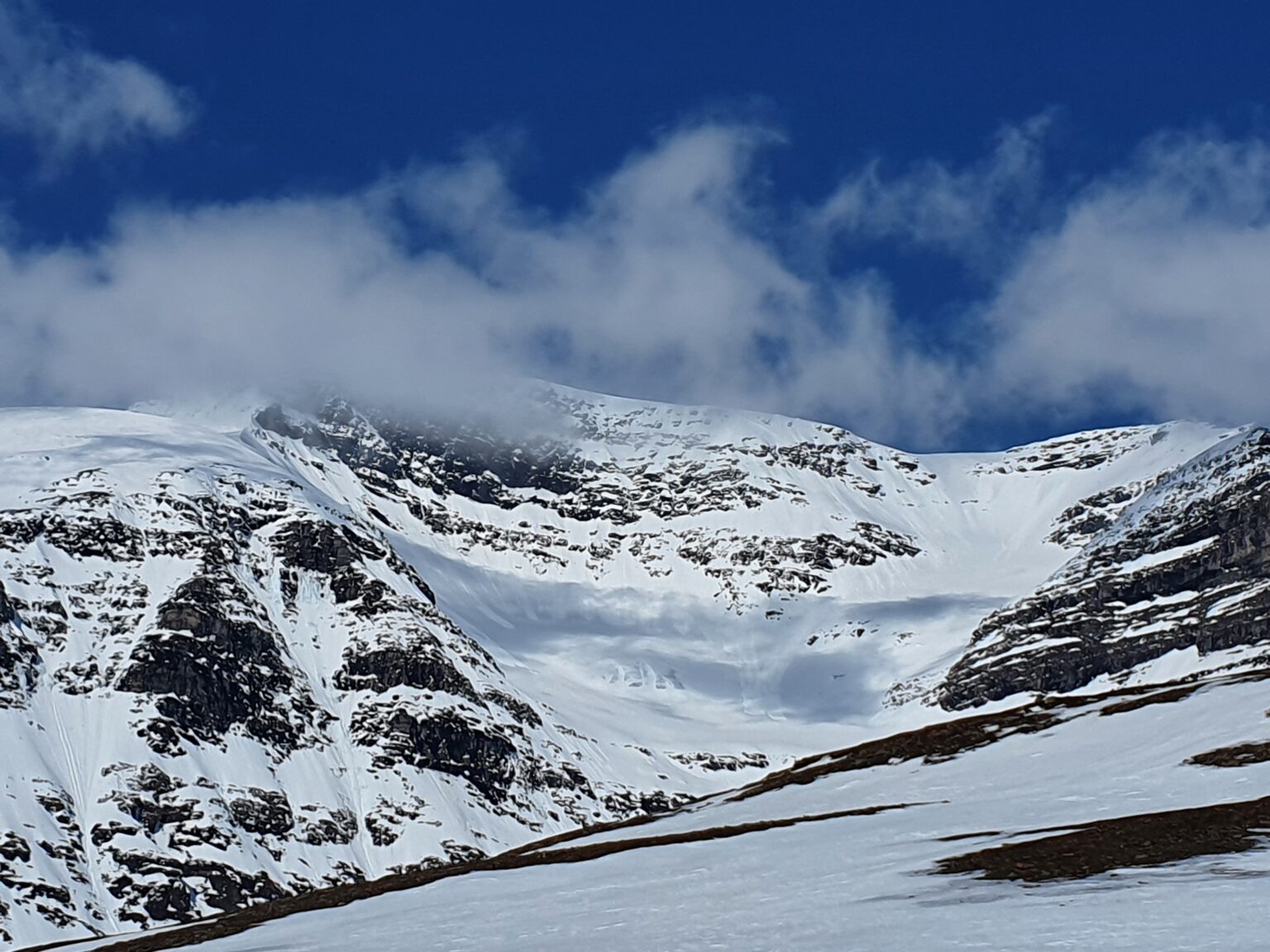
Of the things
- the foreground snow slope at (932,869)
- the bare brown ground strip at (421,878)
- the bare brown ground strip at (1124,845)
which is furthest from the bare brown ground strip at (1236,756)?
the bare brown ground strip at (421,878)

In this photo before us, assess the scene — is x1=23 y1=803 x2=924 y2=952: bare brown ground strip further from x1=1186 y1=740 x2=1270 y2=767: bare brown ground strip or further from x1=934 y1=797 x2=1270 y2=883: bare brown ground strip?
x1=934 y1=797 x2=1270 y2=883: bare brown ground strip

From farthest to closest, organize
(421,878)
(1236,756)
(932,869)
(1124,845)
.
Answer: (421,878) < (1236,756) < (932,869) < (1124,845)

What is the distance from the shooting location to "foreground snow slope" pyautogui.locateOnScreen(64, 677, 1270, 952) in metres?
34.0

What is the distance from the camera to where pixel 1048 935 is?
31375mm

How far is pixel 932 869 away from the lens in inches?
1671

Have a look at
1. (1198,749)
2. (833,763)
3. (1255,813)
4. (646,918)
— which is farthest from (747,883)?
(833,763)

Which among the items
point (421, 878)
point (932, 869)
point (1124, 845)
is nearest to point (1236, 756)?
point (1124, 845)

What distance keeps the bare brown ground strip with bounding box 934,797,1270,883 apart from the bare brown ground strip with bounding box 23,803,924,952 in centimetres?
1500

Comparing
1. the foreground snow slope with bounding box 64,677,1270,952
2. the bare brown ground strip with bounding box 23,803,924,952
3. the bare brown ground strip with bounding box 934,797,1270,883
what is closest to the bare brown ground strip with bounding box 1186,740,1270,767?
the foreground snow slope with bounding box 64,677,1270,952

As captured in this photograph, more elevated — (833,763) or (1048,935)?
(833,763)

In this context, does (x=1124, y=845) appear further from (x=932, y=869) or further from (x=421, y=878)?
(x=421, y=878)

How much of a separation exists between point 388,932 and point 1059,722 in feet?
149

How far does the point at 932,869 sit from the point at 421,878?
24764mm

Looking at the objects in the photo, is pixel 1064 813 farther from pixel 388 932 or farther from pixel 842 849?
pixel 388 932
